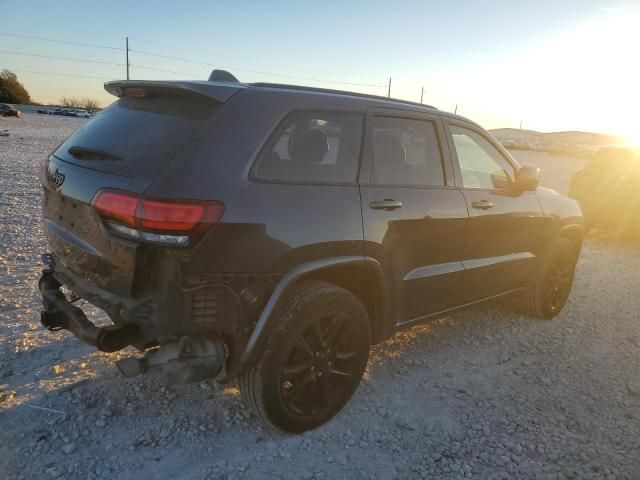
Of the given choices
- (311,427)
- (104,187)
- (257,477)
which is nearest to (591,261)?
(311,427)

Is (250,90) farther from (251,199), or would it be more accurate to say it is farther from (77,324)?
(77,324)

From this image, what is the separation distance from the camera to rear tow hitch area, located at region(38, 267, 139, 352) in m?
2.45

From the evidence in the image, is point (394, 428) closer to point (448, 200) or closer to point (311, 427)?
point (311, 427)

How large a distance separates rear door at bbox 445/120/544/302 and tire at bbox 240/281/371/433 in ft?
4.07

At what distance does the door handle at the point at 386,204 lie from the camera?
9.76 feet

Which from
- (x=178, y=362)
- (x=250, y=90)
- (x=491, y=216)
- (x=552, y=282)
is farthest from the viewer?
(x=552, y=282)

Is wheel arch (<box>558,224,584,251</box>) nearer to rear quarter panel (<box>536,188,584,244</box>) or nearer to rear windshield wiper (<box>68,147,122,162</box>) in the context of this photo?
rear quarter panel (<box>536,188,584,244</box>)

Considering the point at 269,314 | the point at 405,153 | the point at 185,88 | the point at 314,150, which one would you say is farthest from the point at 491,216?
the point at 185,88

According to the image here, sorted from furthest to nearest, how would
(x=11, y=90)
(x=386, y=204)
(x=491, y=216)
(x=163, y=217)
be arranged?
(x=11, y=90)
(x=491, y=216)
(x=386, y=204)
(x=163, y=217)

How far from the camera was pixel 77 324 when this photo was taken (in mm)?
2611

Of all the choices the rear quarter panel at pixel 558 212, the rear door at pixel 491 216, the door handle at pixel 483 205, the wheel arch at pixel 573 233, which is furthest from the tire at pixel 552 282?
the door handle at pixel 483 205

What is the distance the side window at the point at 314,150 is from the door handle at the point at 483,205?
1178 mm

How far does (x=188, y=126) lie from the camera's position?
250 cm

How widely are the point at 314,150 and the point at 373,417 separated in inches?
67.0
